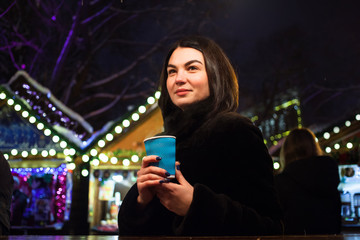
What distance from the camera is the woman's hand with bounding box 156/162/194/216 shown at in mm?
1614

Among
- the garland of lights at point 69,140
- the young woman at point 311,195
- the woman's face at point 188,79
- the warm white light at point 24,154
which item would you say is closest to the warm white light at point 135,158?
the garland of lights at point 69,140

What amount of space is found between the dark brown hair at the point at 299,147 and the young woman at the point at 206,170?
2.14 meters

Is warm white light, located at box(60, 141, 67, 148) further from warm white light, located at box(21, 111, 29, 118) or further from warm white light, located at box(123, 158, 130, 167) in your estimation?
warm white light, located at box(123, 158, 130, 167)

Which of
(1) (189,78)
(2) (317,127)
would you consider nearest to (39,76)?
(2) (317,127)

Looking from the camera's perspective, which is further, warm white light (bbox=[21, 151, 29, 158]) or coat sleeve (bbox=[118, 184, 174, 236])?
warm white light (bbox=[21, 151, 29, 158])

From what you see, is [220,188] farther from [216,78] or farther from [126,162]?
[126,162]

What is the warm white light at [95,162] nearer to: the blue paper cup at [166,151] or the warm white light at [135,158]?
the warm white light at [135,158]

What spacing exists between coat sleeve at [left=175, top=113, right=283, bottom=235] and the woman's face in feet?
0.87

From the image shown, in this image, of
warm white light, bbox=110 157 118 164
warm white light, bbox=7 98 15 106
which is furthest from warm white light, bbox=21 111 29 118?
warm white light, bbox=110 157 118 164

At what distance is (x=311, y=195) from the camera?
3.73 m

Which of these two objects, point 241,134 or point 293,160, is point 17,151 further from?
point 241,134

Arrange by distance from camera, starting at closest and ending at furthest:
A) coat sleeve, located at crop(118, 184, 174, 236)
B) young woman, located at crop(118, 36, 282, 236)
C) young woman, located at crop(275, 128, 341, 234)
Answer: young woman, located at crop(118, 36, 282, 236) → coat sleeve, located at crop(118, 184, 174, 236) → young woman, located at crop(275, 128, 341, 234)

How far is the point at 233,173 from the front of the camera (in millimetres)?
1788

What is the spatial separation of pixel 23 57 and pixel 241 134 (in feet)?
52.2
